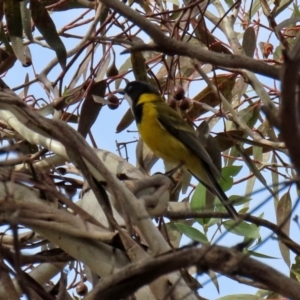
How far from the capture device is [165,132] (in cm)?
282

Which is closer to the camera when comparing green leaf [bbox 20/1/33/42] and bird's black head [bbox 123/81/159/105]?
green leaf [bbox 20/1/33/42]

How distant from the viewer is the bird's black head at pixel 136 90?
2.38m

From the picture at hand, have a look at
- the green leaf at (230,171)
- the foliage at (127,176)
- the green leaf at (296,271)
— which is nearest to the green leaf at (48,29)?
the foliage at (127,176)

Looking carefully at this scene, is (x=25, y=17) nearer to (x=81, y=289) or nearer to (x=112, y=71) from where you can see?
(x=112, y=71)

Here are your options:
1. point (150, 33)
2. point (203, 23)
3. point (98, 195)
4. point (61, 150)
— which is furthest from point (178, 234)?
point (150, 33)

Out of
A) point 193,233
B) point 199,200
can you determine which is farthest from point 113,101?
point 193,233

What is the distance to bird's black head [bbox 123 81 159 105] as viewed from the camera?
2383 millimetres

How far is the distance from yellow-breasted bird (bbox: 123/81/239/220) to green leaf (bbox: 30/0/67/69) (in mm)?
601

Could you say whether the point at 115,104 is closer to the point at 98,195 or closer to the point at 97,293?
the point at 98,195

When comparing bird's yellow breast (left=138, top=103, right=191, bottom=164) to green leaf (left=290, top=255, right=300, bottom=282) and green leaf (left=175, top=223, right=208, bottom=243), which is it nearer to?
green leaf (left=290, top=255, right=300, bottom=282)

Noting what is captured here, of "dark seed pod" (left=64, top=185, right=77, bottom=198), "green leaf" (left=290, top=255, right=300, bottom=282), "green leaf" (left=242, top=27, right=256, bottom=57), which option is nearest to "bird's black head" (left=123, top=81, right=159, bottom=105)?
"green leaf" (left=242, top=27, right=256, bottom=57)

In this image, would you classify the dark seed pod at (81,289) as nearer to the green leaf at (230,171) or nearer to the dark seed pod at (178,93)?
the green leaf at (230,171)

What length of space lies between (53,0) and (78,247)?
1.30 meters

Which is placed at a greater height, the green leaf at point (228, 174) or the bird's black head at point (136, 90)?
the bird's black head at point (136, 90)
